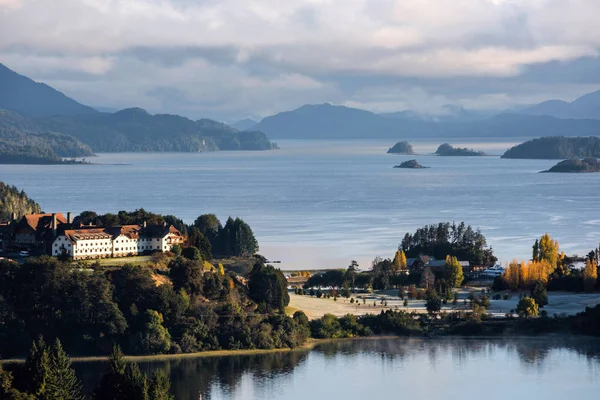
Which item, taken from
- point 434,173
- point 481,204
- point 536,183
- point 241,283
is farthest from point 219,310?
point 434,173

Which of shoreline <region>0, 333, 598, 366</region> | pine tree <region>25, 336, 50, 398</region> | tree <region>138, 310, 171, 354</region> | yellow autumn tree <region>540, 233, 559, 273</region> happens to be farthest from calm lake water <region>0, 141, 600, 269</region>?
pine tree <region>25, 336, 50, 398</region>

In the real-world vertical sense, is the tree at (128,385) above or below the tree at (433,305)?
below

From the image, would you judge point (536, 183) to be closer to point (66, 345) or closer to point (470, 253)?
point (470, 253)

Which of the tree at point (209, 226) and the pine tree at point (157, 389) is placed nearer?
the pine tree at point (157, 389)

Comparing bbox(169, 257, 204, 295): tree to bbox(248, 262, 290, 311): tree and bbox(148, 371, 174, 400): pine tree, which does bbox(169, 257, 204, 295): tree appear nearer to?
bbox(248, 262, 290, 311): tree

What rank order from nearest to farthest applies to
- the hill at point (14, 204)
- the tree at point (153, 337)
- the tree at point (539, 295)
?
the tree at point (153, 337)
the tree at point (539, 295)
the hill at point (14, 204)

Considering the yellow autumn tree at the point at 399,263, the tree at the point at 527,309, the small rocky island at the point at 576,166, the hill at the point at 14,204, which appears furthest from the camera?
the small rocky island at the point at 576,166

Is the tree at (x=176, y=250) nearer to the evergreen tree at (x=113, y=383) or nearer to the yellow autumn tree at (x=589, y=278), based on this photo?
the evergreen tree at (x=113, y=383)

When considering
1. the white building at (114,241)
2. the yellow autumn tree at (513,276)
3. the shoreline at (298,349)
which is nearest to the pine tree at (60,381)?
the shoreline at (298,349)
